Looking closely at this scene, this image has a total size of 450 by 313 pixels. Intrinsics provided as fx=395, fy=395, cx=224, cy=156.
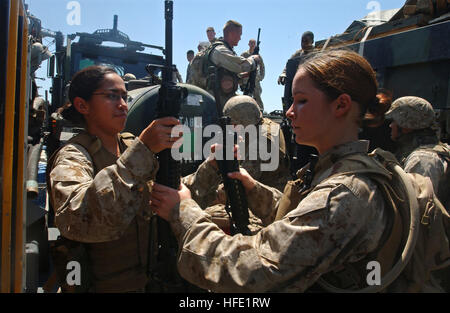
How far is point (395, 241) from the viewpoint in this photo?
129cm

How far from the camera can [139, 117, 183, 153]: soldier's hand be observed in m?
1.49

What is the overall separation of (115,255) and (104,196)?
50cm

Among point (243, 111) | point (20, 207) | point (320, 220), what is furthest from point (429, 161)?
point (20, 207)

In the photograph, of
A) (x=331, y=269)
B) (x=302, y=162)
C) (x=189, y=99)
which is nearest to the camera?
(x=331, y=269)

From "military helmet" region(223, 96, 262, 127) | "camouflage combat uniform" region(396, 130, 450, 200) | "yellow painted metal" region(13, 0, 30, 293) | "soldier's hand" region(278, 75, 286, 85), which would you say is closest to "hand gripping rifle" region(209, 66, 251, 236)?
"yellow painted metal" region(13, 0, 30, 293)

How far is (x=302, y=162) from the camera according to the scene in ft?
16.4

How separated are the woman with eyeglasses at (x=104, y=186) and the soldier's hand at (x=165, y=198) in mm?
53

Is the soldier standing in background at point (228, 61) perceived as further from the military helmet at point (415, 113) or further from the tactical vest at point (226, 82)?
the military helmet at point (415, 113)

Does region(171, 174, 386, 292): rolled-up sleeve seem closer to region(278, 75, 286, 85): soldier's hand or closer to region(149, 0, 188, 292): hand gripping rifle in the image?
region(149, 0, 188, 292): hand gripping rifle

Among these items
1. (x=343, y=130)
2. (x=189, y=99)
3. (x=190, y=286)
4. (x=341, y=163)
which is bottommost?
(x=190, y=286)

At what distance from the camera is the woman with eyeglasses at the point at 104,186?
1.42 metres

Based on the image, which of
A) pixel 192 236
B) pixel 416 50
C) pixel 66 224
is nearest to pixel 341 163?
pixel 192 236
